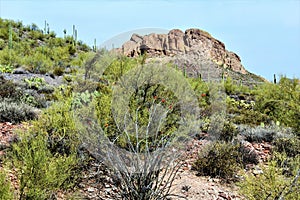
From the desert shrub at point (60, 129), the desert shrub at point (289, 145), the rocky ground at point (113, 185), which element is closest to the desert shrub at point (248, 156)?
the rocky ground at point (113, 185)

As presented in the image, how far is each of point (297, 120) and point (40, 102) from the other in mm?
5122

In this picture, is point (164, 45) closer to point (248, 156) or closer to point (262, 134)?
point (262, 134)

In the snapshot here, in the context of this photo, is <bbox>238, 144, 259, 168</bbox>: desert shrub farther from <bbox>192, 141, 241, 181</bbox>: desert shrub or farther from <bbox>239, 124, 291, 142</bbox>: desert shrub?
<bbox>239, 124, 291, 142</bbox>: desert shrub

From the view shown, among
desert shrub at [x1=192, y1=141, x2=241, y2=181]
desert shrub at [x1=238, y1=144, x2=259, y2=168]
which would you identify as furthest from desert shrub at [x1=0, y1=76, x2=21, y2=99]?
desert shrub at [x1=238, y1=144, x2=259, y2=168]

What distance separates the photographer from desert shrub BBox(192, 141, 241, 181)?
549 centimetres

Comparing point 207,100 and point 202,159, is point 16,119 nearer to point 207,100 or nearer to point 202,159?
point 202,159

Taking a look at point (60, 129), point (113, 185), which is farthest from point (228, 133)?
point (60, 129)

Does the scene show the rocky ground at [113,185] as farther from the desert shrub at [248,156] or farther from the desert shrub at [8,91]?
→ the desert shrub at [8,91]

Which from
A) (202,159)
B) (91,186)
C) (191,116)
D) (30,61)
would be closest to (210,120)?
(191,116)

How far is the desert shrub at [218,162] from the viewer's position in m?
5.49

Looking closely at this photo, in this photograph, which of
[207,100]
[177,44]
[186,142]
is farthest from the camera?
[177,44]

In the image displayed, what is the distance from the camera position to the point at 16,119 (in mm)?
6242

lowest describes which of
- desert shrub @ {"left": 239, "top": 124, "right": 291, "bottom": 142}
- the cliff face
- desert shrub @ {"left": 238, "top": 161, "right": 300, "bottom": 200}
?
desert shrub @ {"left": 238, "top": 161, "right": 300, "bottom": 200}

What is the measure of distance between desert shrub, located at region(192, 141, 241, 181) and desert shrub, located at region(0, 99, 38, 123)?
297 cm
